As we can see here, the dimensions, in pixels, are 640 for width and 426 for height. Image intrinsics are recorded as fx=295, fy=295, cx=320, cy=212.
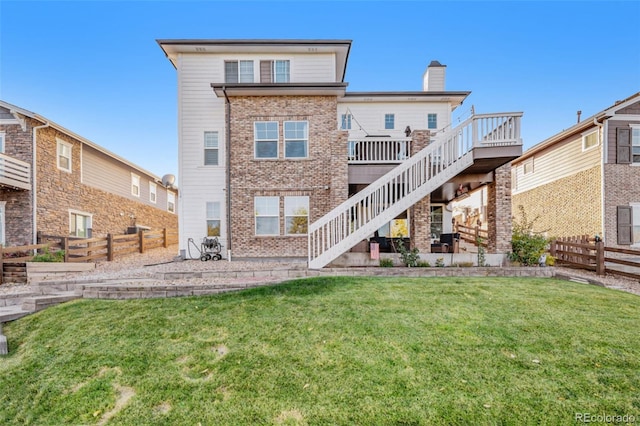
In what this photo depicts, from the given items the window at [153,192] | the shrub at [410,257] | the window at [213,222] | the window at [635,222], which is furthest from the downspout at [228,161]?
the window at [635,222]

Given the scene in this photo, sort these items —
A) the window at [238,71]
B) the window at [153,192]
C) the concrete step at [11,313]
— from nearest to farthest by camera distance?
the concrete step at [11,313]
the window at [238,71]
the window at [153,192]

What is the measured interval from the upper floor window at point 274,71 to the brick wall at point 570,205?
1316 centimetres

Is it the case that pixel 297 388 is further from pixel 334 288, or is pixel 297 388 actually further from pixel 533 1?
pixel 533 1

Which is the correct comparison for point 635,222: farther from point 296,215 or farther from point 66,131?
point 66,131

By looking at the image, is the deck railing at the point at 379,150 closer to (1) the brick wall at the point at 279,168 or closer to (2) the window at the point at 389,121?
(1) the brick wall at the point at 279,168

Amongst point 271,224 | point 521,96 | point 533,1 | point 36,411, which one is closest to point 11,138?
point 271,224

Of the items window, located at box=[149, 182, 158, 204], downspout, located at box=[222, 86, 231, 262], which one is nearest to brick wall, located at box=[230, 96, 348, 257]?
downspout, located at box=[222, 86, 231, 262]

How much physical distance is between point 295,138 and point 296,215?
10.2 ft

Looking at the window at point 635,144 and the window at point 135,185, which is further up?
the window at point 635,144

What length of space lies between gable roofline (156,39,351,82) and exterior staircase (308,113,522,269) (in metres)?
6.74

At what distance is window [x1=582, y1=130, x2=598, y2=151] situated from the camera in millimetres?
14562

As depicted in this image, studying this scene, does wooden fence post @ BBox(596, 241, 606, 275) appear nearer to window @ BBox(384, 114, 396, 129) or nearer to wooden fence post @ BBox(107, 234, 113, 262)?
window @ BBox(384, 114, 396, 129)

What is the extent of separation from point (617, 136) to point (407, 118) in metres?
9.74

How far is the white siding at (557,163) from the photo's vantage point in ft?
48.8
